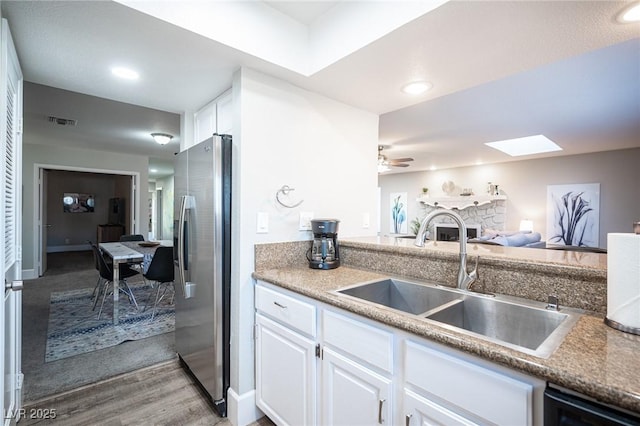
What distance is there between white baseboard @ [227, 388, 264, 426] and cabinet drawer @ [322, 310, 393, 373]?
2.69 ft

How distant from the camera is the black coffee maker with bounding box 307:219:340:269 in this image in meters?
1.96

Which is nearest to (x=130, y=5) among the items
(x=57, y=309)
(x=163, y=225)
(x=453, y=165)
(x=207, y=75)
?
(x=207, y=75)

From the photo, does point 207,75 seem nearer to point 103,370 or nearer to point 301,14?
point 301,14

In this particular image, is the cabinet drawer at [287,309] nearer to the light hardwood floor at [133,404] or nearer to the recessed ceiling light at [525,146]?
the light hardwood floor at [133,404]

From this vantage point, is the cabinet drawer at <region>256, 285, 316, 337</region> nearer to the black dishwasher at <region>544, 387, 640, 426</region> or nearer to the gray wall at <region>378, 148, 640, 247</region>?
the black dishwasher at <region>544, 387, 640, 426</region>

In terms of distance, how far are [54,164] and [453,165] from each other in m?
8.41

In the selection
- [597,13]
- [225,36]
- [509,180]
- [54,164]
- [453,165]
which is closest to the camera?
[597,13]

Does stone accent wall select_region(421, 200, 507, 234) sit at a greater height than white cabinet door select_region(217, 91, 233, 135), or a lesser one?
lesser

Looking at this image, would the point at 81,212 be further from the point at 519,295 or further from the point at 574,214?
the point at 574,214

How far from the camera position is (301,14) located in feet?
5.80


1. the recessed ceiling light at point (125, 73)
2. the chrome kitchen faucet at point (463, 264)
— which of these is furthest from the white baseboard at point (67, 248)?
the chrome kitchen faucet at point (463, 264)

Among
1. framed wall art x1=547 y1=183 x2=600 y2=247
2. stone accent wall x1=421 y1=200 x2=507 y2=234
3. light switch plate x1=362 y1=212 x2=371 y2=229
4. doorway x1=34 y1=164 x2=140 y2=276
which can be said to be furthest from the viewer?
doorway x1=34 y1=164 x2=140 y2=276

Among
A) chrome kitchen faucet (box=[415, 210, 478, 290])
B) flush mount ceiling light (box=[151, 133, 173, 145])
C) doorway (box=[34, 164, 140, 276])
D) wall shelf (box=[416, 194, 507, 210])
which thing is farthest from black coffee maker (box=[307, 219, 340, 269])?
doorway (box=[34, 164, 140, 276])

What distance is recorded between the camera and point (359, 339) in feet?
4.00
